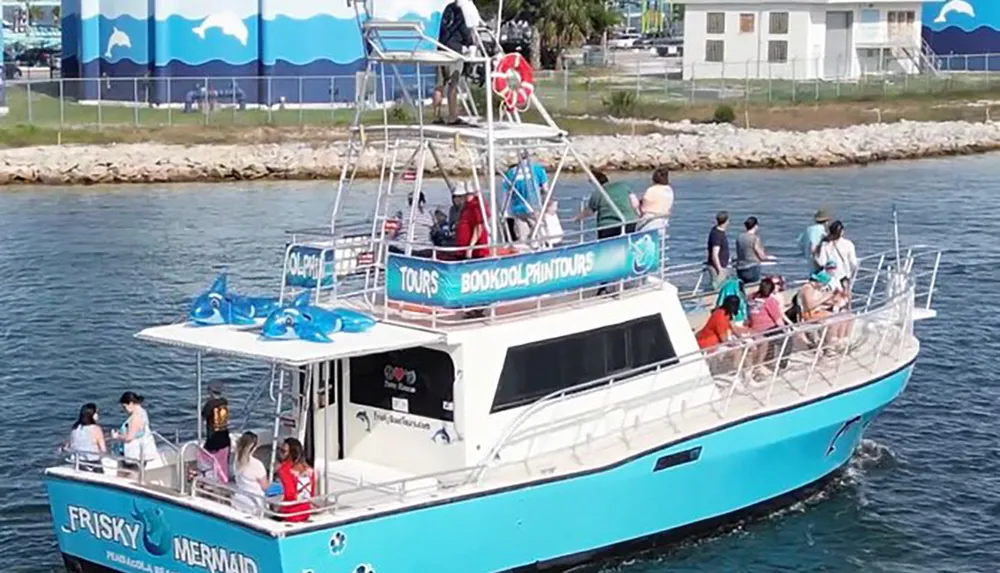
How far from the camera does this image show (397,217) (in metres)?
20.9

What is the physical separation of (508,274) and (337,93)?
50.7 m

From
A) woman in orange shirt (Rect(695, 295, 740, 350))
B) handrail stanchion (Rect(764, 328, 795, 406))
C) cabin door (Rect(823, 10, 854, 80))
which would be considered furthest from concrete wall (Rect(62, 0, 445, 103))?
handrail stanchion (Rect(764, 328, 795, 406))

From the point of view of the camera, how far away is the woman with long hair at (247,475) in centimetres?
1675

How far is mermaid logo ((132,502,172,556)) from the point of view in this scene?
17.1m

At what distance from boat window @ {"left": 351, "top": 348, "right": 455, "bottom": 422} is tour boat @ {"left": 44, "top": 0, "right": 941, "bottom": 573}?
0.02m

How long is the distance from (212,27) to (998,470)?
1875 inches

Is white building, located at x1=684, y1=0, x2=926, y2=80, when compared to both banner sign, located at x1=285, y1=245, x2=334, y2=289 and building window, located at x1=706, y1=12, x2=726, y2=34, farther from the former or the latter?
banner sign, located at x1=285, y1=245, x2=334, y2=289

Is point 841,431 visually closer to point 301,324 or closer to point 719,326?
point 719,326

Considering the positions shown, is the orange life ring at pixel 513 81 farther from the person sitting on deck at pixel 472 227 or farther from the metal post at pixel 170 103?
the metal post at pixel 170 103

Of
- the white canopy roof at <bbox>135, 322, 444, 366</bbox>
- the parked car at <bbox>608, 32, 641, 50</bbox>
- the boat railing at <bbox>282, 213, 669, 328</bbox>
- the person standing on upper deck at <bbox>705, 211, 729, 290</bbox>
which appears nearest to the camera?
the white canopy roof at <bbox>135, 322, 444, 366</bbox>

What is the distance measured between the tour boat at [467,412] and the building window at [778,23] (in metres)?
66.2

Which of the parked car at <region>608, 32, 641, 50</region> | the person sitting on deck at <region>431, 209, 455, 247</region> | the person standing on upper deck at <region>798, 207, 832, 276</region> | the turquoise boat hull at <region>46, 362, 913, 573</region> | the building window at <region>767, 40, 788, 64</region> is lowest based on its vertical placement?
the turquoise boat hull at <region>46, 362, 913, 573</region>

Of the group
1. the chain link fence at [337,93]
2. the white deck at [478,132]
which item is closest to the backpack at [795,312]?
the white deck at [478,132]

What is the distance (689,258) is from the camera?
1560 inches
